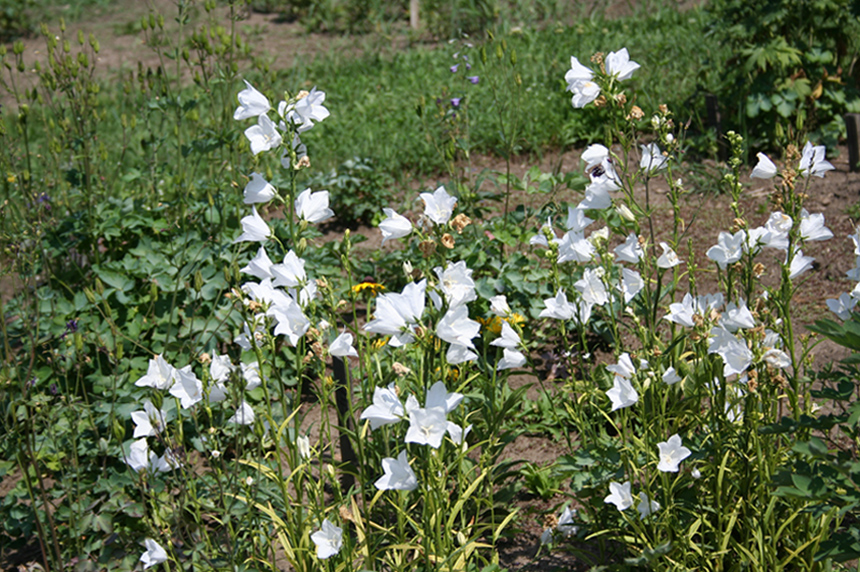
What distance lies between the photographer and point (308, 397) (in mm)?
3068

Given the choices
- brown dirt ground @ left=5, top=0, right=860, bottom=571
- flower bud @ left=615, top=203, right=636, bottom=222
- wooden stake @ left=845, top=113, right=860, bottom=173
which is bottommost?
brown dirt ground @ left=5, top=0, right=860, bottom=571

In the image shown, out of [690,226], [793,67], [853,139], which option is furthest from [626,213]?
[793,67]

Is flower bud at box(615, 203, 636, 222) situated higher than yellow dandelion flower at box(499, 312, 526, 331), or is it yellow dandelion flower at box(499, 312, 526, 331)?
flower bud at box(615, 203, 636, 222)

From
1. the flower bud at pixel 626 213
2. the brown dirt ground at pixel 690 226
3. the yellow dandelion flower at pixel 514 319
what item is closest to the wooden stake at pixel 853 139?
the brown dirt ground at pixel 690 226

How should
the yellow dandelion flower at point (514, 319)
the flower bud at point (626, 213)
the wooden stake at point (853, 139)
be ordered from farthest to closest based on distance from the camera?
the wooden stake at point (853, 139) → the yellow dandelion flower at point (514, 319) → the flower bud at point (626, 213)

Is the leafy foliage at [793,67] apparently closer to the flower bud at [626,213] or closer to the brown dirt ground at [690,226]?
the brown dirt ground at [690,226]

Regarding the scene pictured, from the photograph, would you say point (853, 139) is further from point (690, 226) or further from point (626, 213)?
point (626, 213)

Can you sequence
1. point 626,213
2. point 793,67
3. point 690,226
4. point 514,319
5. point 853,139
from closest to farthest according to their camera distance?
point 626,213 → point 514,319 → point 690,226 → point 853,139 → point 793,67

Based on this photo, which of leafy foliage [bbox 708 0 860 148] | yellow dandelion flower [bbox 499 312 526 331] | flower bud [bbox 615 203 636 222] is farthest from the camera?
leafy foliage [bbox 708 0 860 148]

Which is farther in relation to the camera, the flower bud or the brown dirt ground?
the brown dirt ground

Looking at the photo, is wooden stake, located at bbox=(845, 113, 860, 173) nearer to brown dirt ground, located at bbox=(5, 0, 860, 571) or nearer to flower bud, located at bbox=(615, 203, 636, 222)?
brown dirt ground, located at bbox=(5, 0, 860, 571)

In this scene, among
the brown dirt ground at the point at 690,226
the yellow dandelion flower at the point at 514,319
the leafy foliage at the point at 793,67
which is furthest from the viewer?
the leafy foliage at the point at 793,67

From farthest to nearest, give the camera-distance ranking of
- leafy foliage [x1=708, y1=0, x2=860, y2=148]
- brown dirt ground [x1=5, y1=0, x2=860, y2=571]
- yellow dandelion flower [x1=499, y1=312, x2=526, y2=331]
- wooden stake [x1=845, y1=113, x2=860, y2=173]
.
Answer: leafy foliage [x1=708, y1=0, x2=860, y2=148] → wooden stake [x1=845, y1=113, x2=860, y2=173] → brown dirt ground [x1=5, y1=0, x2=860, y2=571] → yellow dandelion flower [x1=499, y1=312, x2=526, y2=331]

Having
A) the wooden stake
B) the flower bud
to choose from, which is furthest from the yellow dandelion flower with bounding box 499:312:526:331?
the wooden stake
